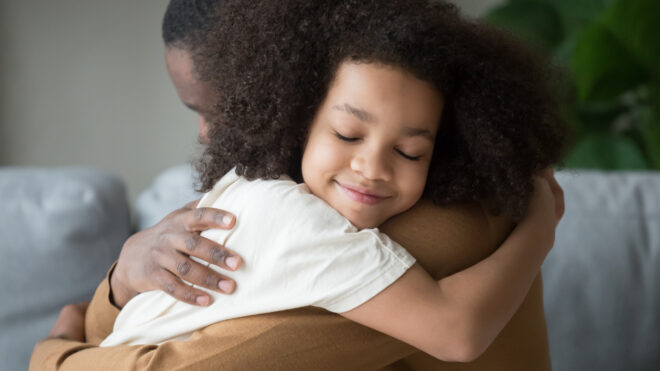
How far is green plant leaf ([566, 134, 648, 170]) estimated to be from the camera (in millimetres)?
2223

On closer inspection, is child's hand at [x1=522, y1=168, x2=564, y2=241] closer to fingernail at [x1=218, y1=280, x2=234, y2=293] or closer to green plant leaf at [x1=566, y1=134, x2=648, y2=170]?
fingernail at [x1=218, y1=280, x2=234, y2=293]

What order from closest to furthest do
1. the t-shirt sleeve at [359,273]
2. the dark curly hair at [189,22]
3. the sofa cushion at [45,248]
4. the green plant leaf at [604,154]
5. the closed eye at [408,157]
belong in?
the t-shirt sleeve at [359,273]
the closed eye at [408,157]
the dark curly hair at [189,22]
the sofa cushion at [45,248]
the green plant leaf at [604,154]

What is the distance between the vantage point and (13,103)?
2088 mm

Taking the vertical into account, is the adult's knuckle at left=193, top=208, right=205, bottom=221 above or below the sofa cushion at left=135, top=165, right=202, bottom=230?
above

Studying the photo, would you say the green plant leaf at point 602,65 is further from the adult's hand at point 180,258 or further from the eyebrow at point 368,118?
the adult's hand at point 180,258

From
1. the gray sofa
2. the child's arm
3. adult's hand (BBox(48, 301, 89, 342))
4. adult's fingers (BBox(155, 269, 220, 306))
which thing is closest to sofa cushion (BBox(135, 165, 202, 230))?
the gray sofa

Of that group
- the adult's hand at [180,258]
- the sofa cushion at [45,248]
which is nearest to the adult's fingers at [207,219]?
the adult's hand at [180,258]

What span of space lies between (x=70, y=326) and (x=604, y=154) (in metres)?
1.85

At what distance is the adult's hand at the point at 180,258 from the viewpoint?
76cm

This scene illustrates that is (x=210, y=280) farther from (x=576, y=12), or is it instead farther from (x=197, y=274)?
(x=576, y=12)

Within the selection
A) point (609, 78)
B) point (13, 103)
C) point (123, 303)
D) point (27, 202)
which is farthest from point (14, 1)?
point (609, 78)

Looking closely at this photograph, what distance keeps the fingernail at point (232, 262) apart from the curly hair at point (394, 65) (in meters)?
0.13

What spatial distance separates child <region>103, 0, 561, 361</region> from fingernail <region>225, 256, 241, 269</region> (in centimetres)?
1

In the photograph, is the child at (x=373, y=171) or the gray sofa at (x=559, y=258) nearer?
the child at (x=373, y=171)
